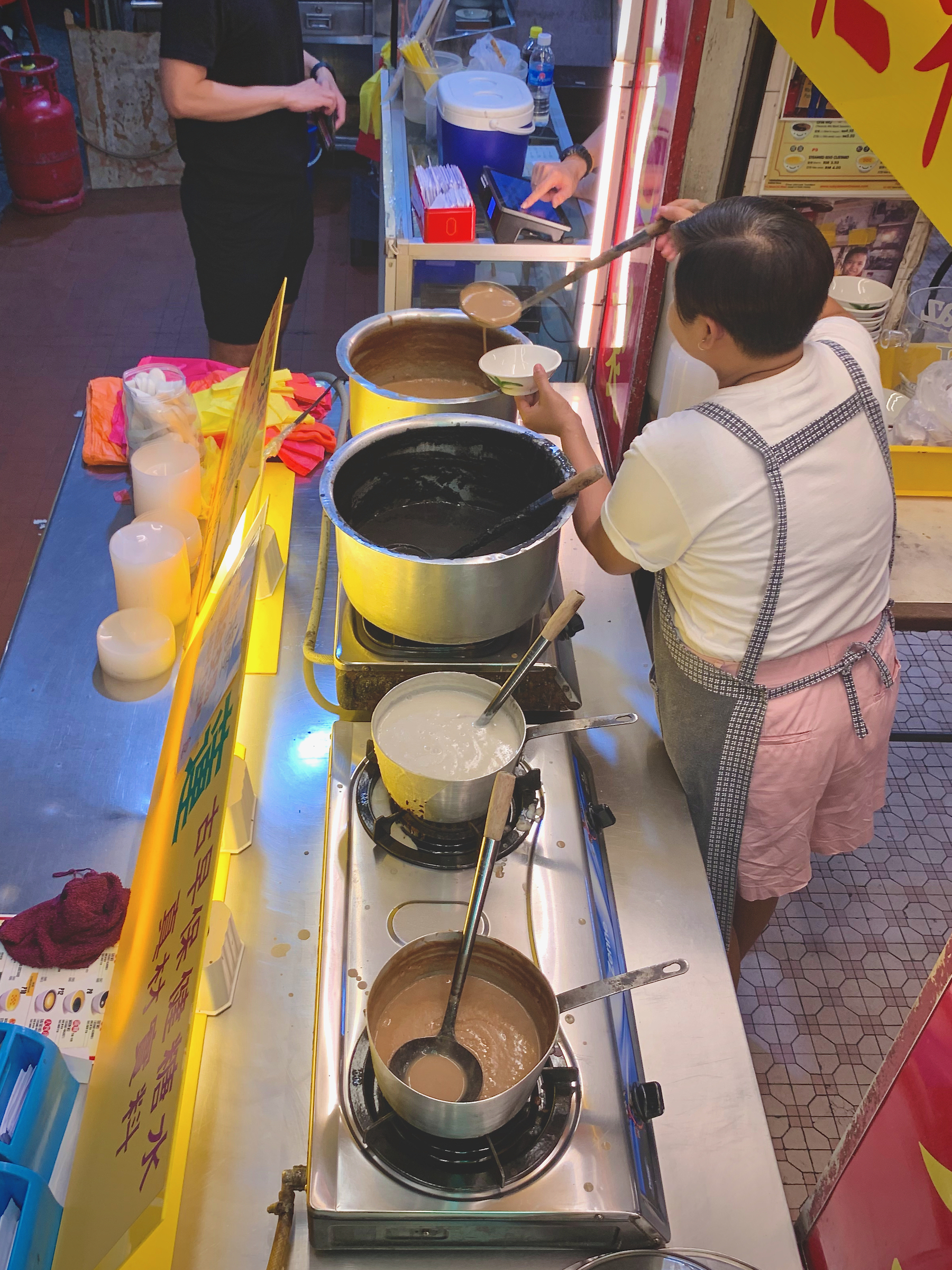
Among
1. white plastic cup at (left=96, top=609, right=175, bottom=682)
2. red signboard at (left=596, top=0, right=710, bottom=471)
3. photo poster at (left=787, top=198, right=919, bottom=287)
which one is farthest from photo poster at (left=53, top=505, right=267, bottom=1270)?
photo poster at (left=787, top=198, right=919, bottom=287)

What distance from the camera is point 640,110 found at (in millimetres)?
2406

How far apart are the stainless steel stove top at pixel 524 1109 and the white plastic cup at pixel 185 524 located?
804 mm

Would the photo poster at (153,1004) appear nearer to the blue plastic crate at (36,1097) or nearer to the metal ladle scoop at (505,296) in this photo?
the blue plastic crate at (36,1097)

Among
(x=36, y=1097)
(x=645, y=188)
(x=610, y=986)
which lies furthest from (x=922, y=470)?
(x=36, y=1097)

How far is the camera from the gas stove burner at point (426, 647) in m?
1.68

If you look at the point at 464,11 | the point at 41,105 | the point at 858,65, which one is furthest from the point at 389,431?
the point at 41,105

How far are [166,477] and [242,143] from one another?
61.7 inches

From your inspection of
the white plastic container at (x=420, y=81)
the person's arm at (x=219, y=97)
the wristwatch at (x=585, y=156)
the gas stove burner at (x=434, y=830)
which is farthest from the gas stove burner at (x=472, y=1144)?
the white plastic container at (x=420, y=81)

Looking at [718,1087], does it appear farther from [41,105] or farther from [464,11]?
[41,105]

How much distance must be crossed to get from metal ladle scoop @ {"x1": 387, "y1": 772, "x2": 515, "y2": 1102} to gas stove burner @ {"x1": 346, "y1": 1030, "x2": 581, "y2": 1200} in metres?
0.05

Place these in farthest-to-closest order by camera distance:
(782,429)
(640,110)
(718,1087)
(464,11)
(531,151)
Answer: (464,11)
(531,151)
(640,110)
(782,429)
(718,1087)

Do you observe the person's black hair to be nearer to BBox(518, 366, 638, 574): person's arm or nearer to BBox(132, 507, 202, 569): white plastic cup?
BBox(518, 366, 638, 574): person's arm

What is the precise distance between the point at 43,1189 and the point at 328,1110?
0.33 meters

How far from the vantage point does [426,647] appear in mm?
1691
